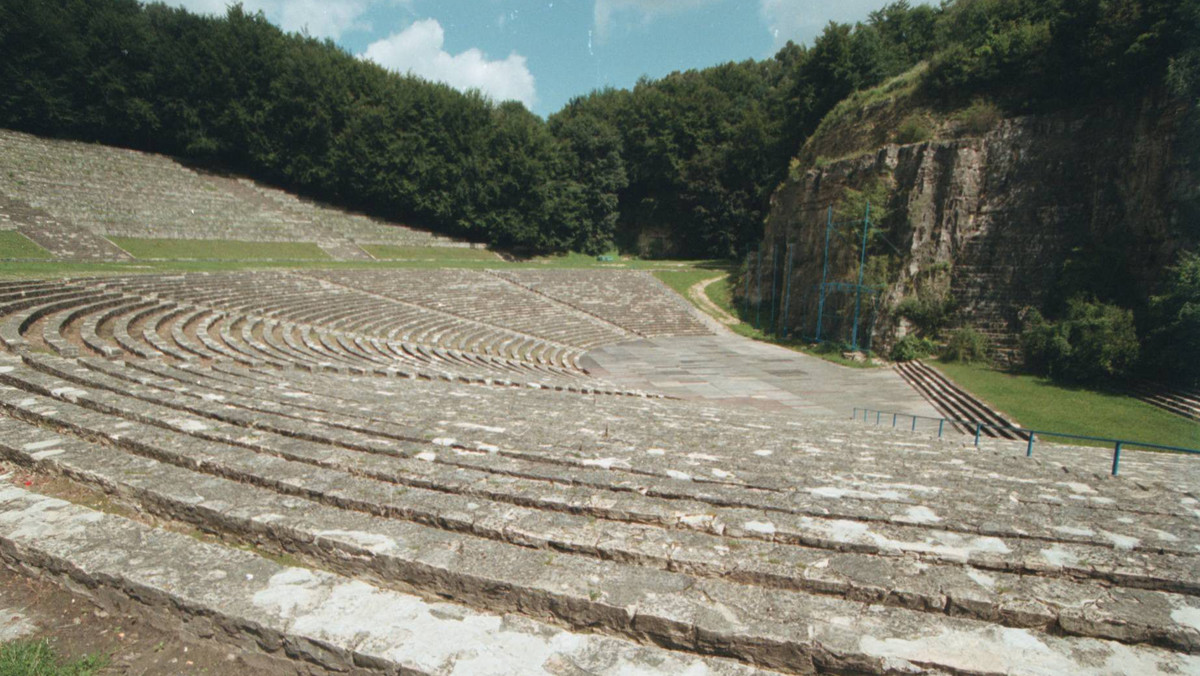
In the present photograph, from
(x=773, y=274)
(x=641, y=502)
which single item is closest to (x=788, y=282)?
(x=773, y=274)

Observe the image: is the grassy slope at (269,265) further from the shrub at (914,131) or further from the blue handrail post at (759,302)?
the shrub at (914,131)

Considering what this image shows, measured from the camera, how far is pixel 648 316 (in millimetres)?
33875

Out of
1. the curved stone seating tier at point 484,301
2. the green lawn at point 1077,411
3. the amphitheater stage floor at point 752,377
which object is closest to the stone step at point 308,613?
the amphitheater stage floor at point 752,377

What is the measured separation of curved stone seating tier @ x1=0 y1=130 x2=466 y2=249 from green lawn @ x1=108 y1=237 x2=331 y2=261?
2.71 feet

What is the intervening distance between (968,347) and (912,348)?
2186 millimetres

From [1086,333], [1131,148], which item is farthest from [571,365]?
[1131,148]

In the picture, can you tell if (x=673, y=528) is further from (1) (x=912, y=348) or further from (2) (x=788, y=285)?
(2) (x=788, y=285)

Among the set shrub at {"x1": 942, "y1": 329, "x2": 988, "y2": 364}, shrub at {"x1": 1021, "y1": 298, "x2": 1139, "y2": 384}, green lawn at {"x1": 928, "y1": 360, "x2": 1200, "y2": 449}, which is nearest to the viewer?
green lawn at {"x1": 928, "y1": 360, "x2": 1200, "y2": 449}

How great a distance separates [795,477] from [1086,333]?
851 inches

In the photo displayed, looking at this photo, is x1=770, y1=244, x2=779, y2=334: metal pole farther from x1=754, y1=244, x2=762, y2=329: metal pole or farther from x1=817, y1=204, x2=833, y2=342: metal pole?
x1=817, y1=204, x2=833, y2=342: metal pole

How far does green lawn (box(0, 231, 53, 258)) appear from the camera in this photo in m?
22.1

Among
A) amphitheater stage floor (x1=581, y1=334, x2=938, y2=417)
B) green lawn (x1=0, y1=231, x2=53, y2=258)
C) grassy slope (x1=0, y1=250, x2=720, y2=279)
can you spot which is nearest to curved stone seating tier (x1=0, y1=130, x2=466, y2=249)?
green lawn (x1=0, y1=231, x2=53, y2=258)

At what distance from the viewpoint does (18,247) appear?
22.8 metres

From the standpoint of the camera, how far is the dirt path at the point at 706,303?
35.9 m
